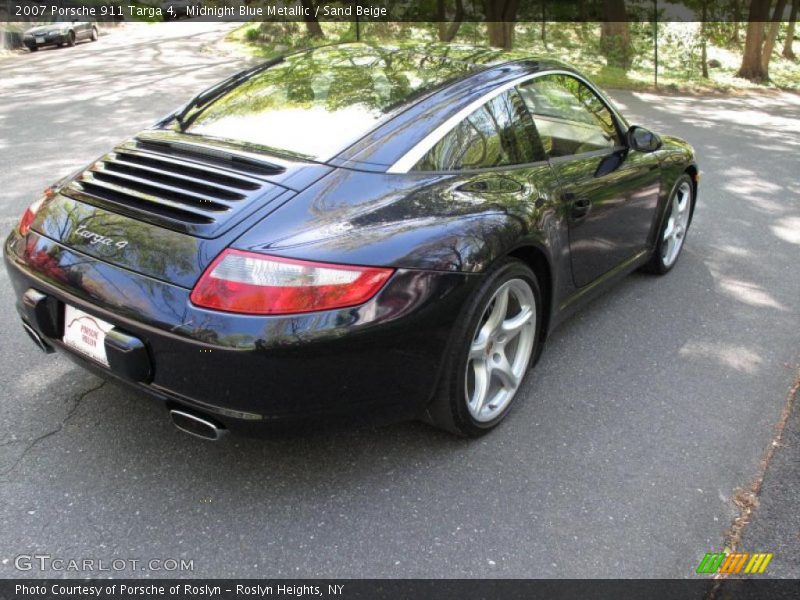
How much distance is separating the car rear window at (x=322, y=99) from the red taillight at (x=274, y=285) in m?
0.63

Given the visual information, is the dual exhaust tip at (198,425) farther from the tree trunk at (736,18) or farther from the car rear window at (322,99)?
the tree trunk at (736,18)

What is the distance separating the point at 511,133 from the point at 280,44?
66.3 ft

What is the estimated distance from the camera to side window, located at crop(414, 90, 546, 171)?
2.86 m

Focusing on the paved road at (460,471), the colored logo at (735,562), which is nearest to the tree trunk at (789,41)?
the paved road at (460,471)

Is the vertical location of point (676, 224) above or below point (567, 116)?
below

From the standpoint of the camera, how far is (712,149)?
29.1 feet

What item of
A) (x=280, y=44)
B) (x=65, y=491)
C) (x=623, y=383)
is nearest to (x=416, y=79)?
(x=623, y=383)

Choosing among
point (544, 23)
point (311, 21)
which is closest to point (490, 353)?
point (311, 21)

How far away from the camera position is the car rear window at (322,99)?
2893 mm

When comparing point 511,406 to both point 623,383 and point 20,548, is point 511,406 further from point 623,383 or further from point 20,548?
point 20,548

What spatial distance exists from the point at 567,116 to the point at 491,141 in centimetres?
82

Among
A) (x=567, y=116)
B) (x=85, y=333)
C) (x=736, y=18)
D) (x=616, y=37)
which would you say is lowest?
(x=85, y=333)

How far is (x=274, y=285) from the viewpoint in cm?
223

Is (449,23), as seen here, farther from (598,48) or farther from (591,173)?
(591,173)
